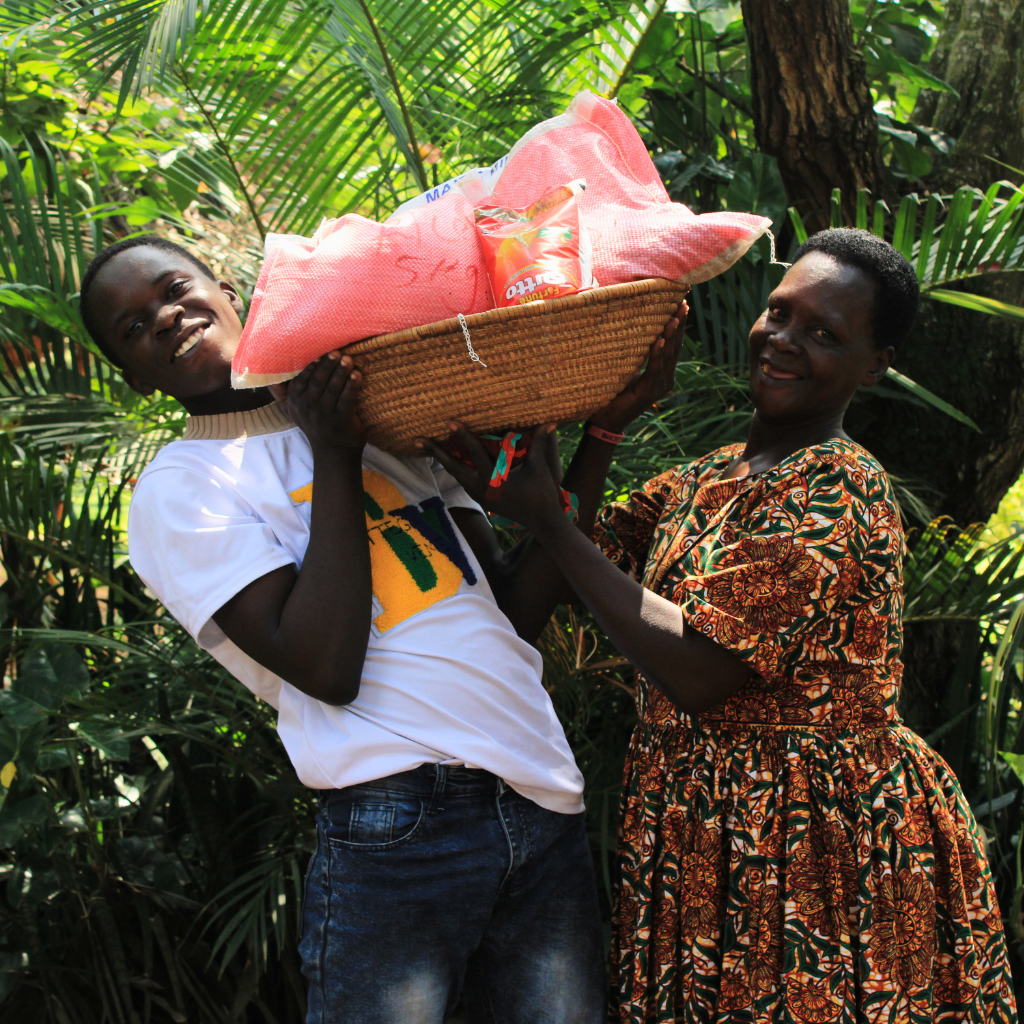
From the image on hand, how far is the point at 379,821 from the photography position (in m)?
1.22

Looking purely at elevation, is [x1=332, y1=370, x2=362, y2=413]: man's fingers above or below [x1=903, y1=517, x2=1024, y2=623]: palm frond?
above

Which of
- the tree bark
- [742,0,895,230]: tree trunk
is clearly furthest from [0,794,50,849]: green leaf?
the tree bark

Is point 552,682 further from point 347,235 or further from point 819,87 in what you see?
point 819,87

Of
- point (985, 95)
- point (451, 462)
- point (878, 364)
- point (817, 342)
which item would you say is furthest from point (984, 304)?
point (451, 462)

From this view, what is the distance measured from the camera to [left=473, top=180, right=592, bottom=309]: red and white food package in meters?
1.15

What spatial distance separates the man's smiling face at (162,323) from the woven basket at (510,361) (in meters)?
0.30

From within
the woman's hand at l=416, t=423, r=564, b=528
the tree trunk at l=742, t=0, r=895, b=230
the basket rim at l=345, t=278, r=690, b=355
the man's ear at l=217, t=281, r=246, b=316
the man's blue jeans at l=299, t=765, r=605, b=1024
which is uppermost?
the tree trunk at l=742, t=0, r=895, b=230

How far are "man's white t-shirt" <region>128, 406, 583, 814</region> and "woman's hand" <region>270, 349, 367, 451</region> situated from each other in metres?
0.13

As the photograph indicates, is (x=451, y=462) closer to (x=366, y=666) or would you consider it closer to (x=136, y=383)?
(x=366, y=666)

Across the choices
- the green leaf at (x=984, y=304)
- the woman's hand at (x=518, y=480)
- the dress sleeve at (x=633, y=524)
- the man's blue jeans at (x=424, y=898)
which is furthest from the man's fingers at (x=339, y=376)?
the green leaf at (x=984, y=304)

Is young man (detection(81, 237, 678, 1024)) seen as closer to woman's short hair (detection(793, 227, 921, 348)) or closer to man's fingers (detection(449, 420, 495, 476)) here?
man's fingers (detection(449, 420, 495, 476))

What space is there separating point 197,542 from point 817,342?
2.96 feet

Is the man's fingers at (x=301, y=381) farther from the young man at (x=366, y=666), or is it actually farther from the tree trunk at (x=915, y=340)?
the tree trunk at (x=915, y=340)

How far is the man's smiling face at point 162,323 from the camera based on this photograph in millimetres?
1352
